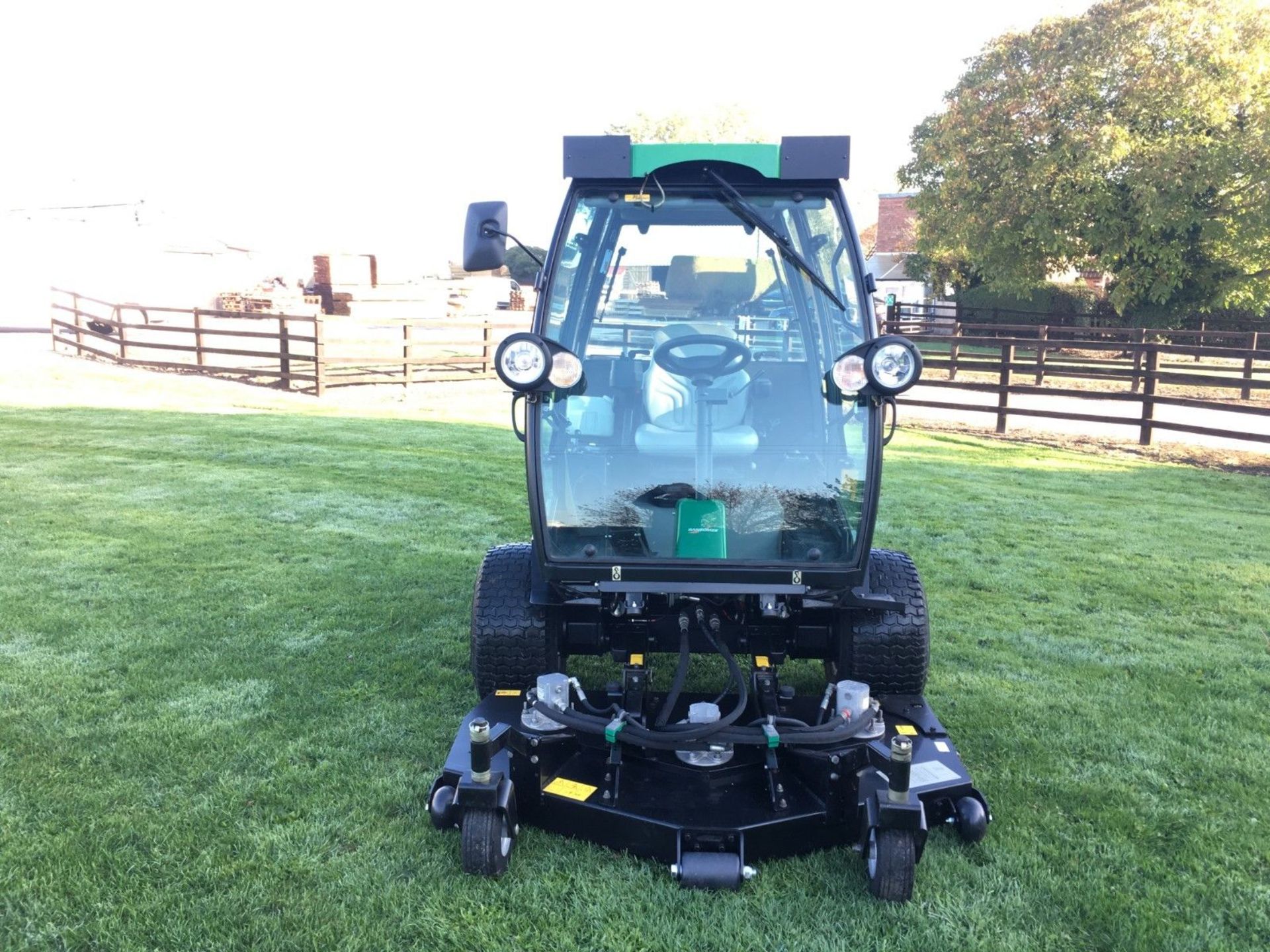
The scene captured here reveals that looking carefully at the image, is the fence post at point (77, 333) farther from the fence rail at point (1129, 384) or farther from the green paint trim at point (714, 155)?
the green paint trim at point (714, 155)

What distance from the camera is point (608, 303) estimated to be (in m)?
3.47

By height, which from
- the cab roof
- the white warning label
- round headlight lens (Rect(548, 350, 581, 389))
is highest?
the cab roof

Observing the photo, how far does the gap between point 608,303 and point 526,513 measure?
3880mm

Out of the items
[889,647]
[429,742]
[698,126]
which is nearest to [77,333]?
[429,742]

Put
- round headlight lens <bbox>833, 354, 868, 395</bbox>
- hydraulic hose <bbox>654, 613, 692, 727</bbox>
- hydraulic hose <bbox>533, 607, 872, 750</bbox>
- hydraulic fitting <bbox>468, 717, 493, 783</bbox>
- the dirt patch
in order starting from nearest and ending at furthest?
hydraulic fitting <bbox>468, 717, 493, 783</bbox>, hydraulic hose <bbox>533, 607, 872, 750</bbox>, hydraulic hose <bbox>654, 613, 692, 727</bbox>, round headlight lens <bbox>833, 354, 868, 395</bbox>, the dirt patch

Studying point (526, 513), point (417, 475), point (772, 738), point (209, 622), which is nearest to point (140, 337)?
point (417, 475)

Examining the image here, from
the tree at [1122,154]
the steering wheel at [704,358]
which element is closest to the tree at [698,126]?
the tree at [1122,154]

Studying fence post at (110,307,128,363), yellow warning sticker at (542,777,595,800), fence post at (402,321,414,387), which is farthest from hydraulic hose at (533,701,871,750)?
fence post at (110,307,128,363)

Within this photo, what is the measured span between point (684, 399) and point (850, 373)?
1.87ft

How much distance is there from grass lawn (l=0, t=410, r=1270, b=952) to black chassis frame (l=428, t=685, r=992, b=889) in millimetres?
86

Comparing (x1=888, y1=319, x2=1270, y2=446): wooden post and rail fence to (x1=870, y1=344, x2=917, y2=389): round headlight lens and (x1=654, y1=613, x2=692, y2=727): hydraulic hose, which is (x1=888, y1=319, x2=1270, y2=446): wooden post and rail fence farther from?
(x1=654, y1=613, x2=692, y2=727): hydraulic hose

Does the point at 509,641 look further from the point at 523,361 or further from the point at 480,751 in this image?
the point at 523,361

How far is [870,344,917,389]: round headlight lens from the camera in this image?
9.66 ft

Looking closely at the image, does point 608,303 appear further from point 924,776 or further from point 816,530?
point 924,776
